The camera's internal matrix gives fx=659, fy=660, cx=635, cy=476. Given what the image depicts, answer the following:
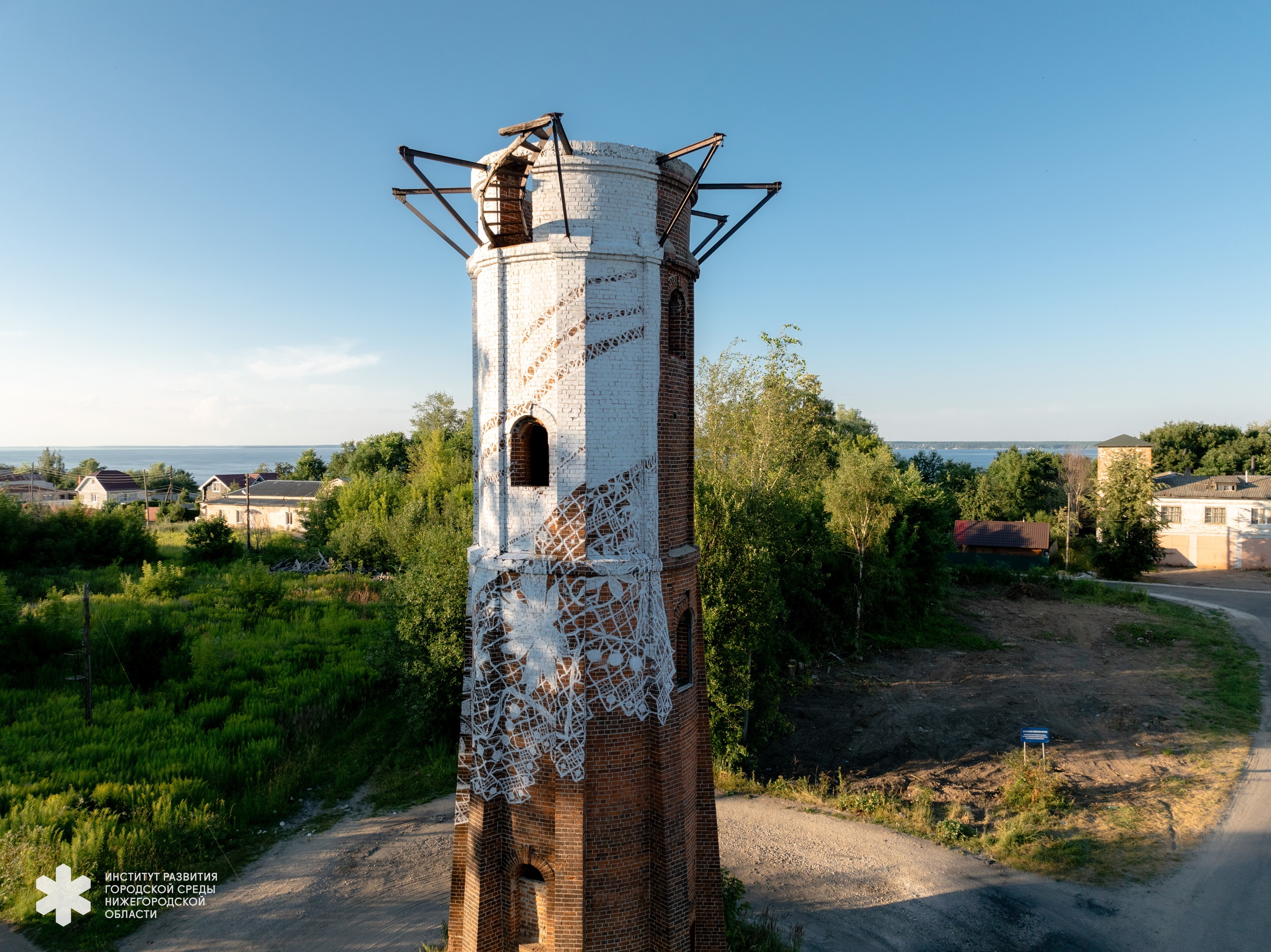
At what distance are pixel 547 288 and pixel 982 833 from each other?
49.1 feet

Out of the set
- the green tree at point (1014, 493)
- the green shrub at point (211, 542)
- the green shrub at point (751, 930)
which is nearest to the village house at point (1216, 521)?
the green tree at point (1014, 493)

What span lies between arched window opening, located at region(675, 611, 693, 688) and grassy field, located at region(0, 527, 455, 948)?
35.7 feet

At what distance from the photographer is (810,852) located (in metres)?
13.8

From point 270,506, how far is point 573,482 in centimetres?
6706

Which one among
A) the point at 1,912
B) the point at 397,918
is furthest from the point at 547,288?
the point at 1,912

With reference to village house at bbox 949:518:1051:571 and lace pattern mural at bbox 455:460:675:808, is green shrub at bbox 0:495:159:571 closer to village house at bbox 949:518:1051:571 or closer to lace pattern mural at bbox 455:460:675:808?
lace pattern mural at bbox 455:460:675:808

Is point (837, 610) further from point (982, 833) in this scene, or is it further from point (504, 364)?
point (504, 364)

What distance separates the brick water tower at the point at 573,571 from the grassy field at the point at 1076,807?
9.06 metres

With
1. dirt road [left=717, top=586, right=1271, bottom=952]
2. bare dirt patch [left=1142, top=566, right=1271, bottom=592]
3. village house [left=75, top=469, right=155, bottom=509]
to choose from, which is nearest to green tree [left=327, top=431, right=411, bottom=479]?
village house [left=75, top=469, right=155, bottom=509]

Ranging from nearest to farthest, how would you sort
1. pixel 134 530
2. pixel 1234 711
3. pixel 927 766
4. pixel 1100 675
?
1. pixel 927 766
2. pixel 1234 711
3. pixel 1100 675
4. pixel 134 530

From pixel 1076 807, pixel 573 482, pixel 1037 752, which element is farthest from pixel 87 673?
pixel 1037 752

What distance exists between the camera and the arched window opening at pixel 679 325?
29.4ft

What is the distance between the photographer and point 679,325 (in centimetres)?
907

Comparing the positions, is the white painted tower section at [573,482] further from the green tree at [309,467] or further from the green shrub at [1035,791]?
the green tree at [309,467]
